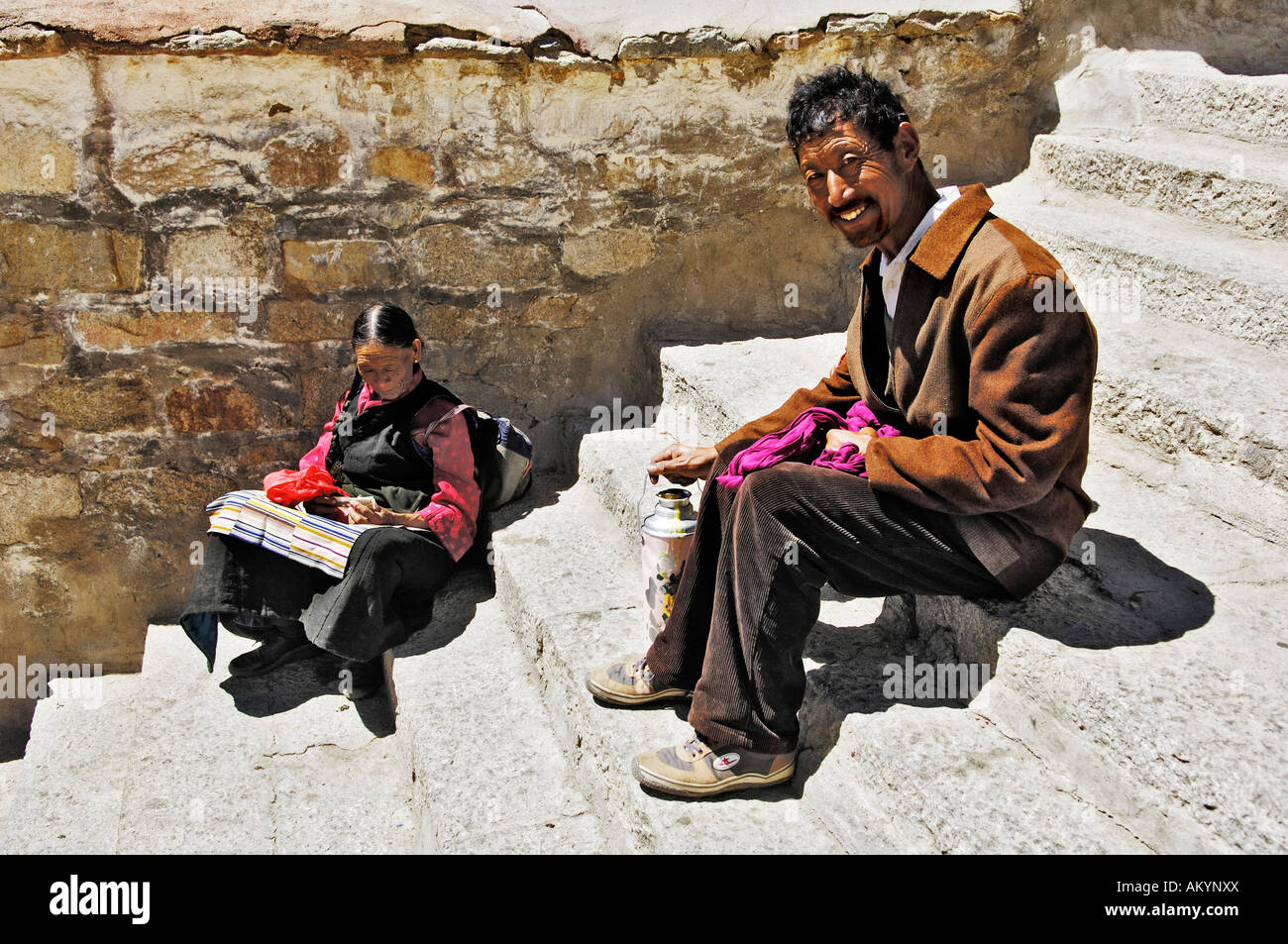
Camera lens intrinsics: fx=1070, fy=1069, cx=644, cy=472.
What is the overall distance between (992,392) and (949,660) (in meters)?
0.65

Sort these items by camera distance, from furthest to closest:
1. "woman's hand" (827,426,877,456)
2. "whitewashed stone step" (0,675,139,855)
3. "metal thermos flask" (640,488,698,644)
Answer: "whitewashed stone step" (0,675,139,855), "metal thermos flask" (640,488,698,644), "woman's hand" (827,426,877,456)

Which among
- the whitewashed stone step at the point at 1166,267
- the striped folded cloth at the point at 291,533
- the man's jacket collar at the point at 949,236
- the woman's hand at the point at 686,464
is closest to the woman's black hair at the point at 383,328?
the striped folded cloth at the point at 291,533

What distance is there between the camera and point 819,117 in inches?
81.2

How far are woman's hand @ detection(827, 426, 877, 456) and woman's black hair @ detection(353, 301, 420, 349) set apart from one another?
159cm

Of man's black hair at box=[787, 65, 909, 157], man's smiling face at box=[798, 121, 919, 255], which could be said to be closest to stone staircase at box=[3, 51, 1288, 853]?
man's smiling face at box=[798, 121, 919, 255]

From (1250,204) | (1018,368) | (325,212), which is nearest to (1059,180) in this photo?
(1250,204)

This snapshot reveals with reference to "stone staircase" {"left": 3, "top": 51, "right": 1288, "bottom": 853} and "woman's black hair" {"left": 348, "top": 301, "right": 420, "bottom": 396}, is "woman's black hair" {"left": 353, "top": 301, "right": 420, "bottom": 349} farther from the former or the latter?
"stone staircase" {"left": 3, "top": 51, "right": 1288, "bottom": 853}

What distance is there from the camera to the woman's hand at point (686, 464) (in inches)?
99.6

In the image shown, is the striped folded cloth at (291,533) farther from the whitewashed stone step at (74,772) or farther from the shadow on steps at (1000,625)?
the shadow on steps at (1000,625)

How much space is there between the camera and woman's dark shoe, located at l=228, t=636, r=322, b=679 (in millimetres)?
3398

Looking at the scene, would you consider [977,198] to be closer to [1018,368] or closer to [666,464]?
[1018,368]

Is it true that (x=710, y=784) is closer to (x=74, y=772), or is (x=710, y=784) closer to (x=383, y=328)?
(x=383, y=328)

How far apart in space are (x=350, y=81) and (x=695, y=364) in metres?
1.46

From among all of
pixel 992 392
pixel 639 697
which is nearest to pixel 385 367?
pixel 639 697
